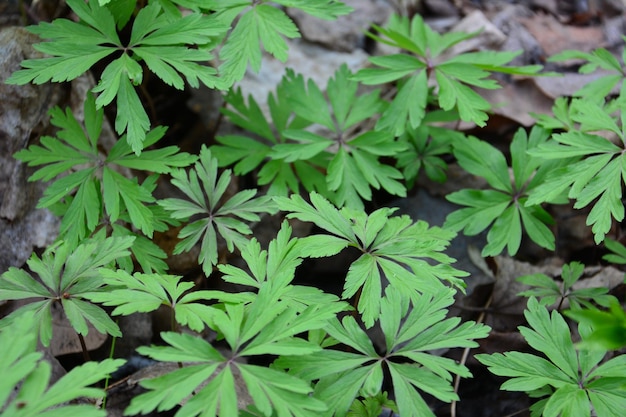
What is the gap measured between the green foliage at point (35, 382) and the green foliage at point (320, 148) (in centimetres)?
133

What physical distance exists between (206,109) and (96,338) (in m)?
1.50

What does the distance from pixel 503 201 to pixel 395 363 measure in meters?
1.17

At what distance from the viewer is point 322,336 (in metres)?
2.13

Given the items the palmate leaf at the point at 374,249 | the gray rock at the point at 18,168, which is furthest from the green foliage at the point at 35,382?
the gray rock at the point at 18,168

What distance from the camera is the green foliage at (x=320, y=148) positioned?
105 inches

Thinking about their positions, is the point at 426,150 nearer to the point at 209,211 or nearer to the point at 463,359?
the point at 463,359

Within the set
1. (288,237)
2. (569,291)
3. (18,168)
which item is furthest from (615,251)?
(18,168)

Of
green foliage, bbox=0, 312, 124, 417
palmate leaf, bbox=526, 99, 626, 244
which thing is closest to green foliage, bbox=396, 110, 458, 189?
palmate leaf, bbox=526, 99, 626, 244

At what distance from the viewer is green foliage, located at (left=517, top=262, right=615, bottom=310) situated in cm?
249

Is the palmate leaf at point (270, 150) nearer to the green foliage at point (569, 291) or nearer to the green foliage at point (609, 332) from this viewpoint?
the green foliage at point (569, 291)

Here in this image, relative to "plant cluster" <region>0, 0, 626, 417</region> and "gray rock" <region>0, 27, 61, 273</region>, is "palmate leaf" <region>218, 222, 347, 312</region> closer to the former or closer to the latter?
"plant cluster" <region>0, 0, 626, 417</region>

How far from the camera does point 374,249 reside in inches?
82.7

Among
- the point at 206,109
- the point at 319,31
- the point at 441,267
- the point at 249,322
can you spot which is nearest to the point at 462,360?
the point at 441,267

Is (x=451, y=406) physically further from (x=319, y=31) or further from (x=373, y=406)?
(x=319, y=31)
